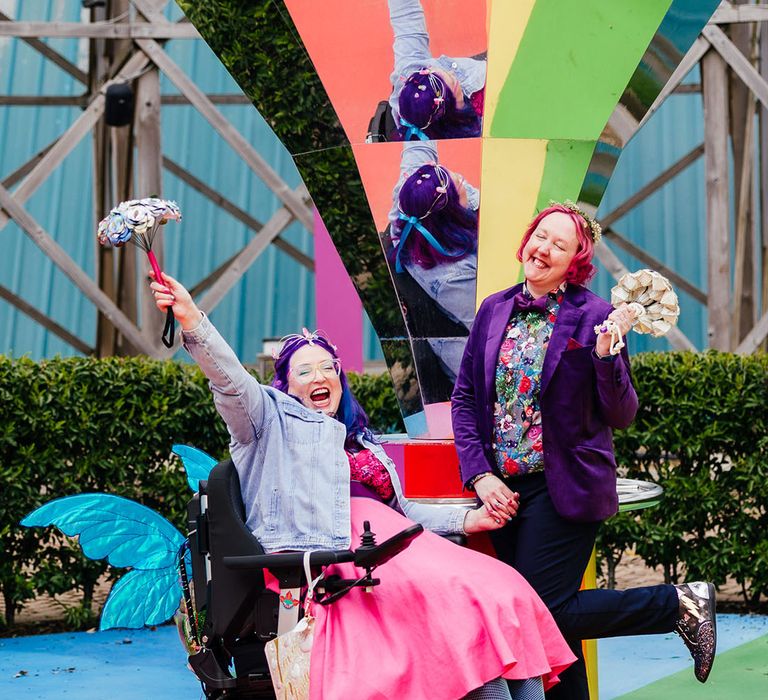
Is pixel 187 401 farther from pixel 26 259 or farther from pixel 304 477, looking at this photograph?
pixel 26 259

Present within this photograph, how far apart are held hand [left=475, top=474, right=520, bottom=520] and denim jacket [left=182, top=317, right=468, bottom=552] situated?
0.37m

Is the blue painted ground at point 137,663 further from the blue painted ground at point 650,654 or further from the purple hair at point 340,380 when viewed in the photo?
the purple hair at point 340,380

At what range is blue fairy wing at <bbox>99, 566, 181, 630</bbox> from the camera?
11.1 ft

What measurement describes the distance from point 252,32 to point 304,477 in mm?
1763

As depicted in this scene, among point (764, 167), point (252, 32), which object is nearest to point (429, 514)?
point (252, 32)

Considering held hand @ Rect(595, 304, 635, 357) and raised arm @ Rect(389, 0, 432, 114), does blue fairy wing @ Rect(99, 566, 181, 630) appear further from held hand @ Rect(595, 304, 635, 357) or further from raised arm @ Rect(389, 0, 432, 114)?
raised arm @ Rect(389, 0, 432, 114)

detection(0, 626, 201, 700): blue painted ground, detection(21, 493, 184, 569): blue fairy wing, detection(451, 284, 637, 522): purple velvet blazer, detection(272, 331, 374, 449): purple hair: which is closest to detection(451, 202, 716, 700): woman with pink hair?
detection(451, 284, 637, 522): purple velvet blazer

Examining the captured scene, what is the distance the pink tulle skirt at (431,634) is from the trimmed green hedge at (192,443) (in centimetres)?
279

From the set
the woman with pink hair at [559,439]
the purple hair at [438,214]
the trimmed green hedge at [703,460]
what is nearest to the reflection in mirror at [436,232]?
the purple hair at [438,214]

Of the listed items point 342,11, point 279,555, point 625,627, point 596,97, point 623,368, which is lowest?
point 625,627

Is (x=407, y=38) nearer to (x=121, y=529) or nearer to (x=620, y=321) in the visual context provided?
(x=620, y=321)

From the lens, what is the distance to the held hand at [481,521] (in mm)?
3166

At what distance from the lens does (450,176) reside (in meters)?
3.82

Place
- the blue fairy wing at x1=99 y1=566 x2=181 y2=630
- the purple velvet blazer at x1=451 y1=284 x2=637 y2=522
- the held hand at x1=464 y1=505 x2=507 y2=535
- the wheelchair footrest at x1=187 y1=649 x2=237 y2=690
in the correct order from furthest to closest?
the blue fairy wing at x1=99 y1=566 x2=181 y2=630
the held hand at x1=464 y1=505 x2=507 y2=535
the purple velvet blazer at x1=451 y1=284 x2=637 y2=522
the wheelchair footrest at x1=187 y1=649 x2=237 y2=690
